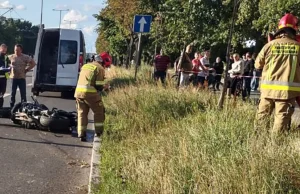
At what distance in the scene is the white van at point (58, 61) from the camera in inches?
717

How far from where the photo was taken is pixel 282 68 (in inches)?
254

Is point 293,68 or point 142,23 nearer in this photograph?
point 293,68

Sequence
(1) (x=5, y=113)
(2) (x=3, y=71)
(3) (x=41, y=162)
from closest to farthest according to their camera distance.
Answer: (3) (x=41, y=162), (1) (x=5, y=113), (2) (x=3, y=71)

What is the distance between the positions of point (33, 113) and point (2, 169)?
3.41 meters

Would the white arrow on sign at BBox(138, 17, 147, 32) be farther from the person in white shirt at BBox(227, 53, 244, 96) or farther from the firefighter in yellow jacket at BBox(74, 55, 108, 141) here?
the firefighter in yellow jacket at BBox(74, 55, 108, 141)

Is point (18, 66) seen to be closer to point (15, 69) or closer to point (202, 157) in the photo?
point (15, 69)

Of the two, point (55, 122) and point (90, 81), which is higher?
point (90, 81)

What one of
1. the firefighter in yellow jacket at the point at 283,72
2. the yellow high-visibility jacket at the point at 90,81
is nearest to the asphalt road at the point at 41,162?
the yellow high-visibility jacket at the point at 90,81

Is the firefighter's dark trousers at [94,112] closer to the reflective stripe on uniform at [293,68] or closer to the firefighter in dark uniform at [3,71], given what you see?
the firefighter in dark uniform at [3,71]

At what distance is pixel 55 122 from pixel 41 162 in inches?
97.6

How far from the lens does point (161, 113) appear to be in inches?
347

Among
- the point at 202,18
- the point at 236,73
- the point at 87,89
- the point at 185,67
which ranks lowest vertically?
the point at 87,89

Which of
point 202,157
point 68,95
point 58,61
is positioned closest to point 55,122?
point 202,157

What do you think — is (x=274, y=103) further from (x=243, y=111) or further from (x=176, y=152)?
(x=176, y=152)
